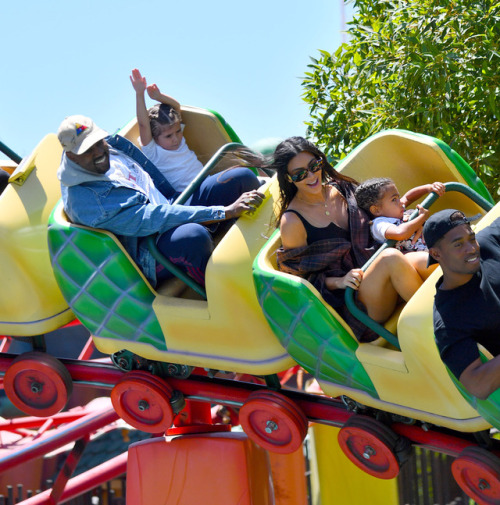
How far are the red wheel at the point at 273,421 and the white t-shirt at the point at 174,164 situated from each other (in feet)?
3.07

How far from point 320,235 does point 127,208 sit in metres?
0.72

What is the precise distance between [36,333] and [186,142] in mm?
1039

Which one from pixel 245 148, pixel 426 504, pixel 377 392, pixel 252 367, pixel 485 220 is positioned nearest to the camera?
pixel 485 220

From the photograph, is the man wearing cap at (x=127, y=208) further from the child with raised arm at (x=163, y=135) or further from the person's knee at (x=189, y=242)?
the child with raised arm at (x=163, y=135)

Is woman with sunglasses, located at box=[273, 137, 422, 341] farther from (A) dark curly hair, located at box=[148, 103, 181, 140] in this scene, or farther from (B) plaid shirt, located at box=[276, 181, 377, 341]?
(A) dark curly hair, located at box=[148, 103, 181, 140]

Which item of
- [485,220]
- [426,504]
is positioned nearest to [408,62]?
[485,220]

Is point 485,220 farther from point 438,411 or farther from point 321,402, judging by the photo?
point 321,402

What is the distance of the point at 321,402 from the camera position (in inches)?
112

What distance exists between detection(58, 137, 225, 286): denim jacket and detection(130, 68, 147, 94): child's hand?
1.70ft

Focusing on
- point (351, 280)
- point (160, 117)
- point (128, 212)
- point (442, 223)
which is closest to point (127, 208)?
point (128, 212)

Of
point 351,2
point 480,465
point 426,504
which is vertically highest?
point 351,2

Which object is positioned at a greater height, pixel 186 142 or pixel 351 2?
pixel 351 2

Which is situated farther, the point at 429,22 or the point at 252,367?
the point at 429,22

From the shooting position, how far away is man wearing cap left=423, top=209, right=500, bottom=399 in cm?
192
